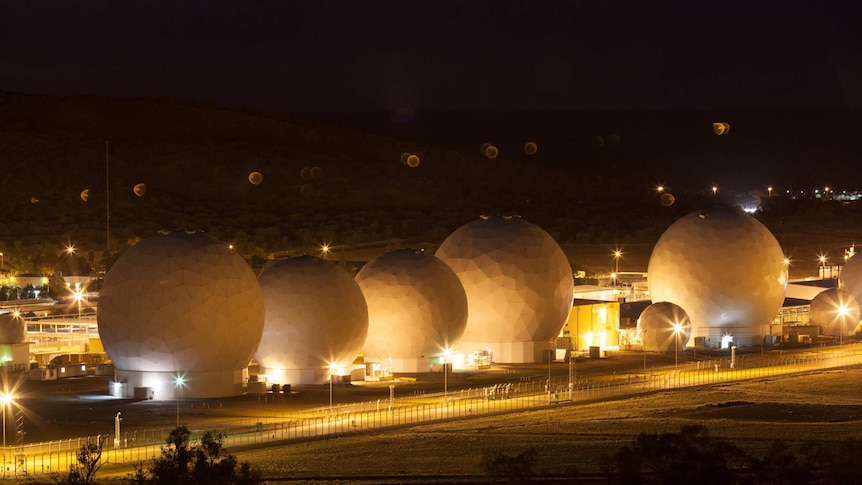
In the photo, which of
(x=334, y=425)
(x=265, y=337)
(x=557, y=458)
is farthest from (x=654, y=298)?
(x=557, y=458)

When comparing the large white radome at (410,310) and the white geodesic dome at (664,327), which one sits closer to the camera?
the large white radome at (410,310)

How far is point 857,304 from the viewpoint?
78.6m

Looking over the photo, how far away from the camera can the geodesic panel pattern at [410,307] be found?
200 ft

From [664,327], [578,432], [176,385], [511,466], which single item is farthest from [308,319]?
[511,466]

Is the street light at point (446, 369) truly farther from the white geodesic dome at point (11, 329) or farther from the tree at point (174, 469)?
the tree at point (174, 469)

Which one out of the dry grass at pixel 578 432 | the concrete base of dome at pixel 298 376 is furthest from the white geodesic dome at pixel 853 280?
the concrete base of dome at pixel 298 376

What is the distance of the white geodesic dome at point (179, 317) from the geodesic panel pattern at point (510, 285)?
14.7 meters

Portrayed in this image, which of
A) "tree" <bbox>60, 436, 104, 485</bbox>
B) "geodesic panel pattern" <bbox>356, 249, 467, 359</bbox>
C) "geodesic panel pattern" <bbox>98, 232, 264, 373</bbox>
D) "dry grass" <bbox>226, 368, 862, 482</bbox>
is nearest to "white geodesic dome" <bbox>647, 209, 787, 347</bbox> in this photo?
"geodesic panel pattern" <bbox>356, 249, 467, 359</bbox>

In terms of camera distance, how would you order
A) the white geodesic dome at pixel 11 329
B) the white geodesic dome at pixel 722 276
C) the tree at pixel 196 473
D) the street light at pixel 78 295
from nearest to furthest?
the tree at pixel 196 473 → the white geodesic dome at pixel 11 329 → the white geodesic dome at pixel 722 276 → the street light at pixel 78 295

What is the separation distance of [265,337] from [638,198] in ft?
375

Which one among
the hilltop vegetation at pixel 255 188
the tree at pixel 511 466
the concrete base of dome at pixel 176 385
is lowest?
the tree at pixel 511 466

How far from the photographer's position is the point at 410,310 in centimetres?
6097

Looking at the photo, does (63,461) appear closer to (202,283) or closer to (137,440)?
(137,440)

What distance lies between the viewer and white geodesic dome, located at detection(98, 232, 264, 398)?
172ft
